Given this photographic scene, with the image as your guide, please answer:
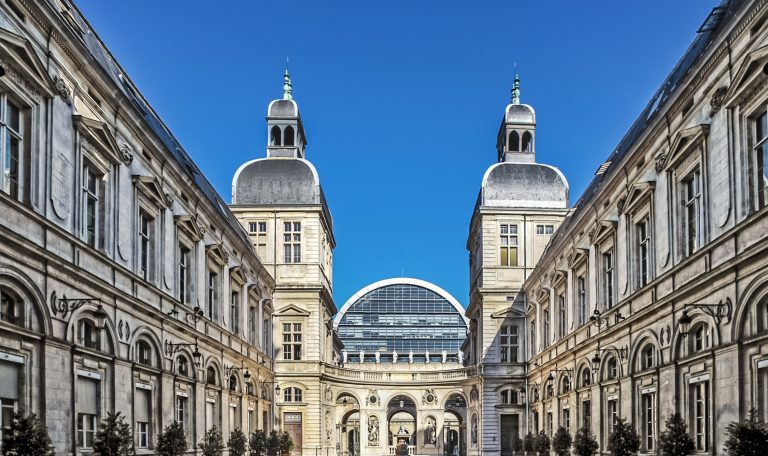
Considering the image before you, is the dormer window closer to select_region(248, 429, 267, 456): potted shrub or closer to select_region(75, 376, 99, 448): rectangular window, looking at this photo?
select_region(248, 429, 267, 456): potted shrub

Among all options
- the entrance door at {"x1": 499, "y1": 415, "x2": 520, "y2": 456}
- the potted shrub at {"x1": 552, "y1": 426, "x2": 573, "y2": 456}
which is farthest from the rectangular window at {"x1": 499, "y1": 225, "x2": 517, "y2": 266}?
the potted shrub at {"x1": 552, "y1": 426, "x2": 573, "y2": 456}

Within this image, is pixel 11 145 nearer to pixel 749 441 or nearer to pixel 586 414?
pixel 749 441

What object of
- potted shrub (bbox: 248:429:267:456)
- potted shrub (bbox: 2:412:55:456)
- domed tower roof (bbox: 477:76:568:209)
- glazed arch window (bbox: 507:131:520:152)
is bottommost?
potted shrub (bbox: 248:429:267:456)

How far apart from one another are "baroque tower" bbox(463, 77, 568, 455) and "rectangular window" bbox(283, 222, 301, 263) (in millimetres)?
10270

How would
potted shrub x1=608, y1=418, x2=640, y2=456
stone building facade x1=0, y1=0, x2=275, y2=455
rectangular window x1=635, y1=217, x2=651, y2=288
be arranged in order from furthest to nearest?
rectangular window x1=635, y1=217, x2=651, y2=288 < potted shrub x1=608, y1=418, x2=640, y2=456 < stone building facade x1=0, y1=0, x2=275, y2=455

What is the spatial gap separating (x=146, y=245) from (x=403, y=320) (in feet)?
232

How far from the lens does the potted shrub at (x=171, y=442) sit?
23.7 m

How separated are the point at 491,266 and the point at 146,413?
29467 mm

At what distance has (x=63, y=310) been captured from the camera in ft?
58.4

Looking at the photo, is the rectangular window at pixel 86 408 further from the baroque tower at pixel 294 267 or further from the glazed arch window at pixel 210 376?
the baroque tower at pixel 294 267

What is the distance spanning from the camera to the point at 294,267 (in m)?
51.7

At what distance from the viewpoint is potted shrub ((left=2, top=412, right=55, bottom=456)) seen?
13930 mm

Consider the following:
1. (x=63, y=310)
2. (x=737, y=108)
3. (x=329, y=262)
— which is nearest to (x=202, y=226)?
(x=63, y=310)

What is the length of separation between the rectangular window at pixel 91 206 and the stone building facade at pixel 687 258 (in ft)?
40.8
